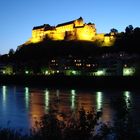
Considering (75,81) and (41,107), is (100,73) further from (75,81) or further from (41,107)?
(41,107)

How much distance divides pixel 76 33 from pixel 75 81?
28.3 metres

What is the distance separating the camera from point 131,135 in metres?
4.76

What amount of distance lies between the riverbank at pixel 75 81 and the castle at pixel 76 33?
1884 cm

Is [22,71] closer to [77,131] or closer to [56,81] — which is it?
[56,81]

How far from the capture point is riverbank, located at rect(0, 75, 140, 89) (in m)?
56.6

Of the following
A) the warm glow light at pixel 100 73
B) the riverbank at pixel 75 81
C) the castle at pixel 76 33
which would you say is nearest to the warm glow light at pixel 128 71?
the warm glow light at pixel 100 73

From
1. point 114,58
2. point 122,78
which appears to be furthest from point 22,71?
point 122,78

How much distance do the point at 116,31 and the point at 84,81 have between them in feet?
112

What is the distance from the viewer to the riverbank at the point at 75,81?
56.6 m

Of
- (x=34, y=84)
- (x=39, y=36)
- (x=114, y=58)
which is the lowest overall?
(x=34, y=84)

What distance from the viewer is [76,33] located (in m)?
90.4

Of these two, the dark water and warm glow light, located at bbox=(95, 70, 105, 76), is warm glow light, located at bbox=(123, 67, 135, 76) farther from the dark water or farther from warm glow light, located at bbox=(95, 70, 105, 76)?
the dark water

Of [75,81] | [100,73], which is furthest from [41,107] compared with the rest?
[100,73]

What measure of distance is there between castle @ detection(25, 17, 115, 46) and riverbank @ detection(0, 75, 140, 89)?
1884 centimetres
